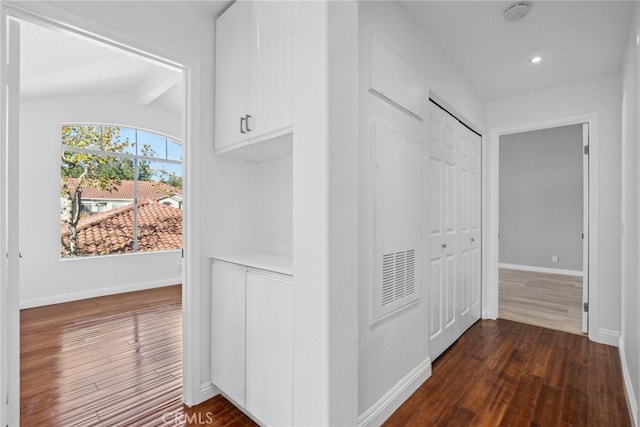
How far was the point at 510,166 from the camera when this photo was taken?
6230mm

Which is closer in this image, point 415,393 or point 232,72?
point 232,72

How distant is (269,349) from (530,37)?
114 inches

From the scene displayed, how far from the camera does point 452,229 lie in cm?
279

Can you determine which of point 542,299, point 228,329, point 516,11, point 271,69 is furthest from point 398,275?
point 542,299

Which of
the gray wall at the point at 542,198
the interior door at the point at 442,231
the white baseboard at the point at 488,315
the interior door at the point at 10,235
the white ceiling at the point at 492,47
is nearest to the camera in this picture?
the interior door at the point at 10,235

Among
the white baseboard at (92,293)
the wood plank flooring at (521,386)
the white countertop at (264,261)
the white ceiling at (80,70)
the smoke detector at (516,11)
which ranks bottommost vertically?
the wood plank flooring at (521,386)

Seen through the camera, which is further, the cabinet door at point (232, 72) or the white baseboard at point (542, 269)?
the white baseboard at point (542, 269)

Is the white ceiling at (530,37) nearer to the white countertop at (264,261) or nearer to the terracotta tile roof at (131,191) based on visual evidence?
the white countertop at (264,261)

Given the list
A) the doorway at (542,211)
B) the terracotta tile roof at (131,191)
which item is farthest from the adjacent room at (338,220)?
the doorway at (542,211)

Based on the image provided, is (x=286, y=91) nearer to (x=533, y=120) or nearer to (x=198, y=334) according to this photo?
(x=198, y=334)

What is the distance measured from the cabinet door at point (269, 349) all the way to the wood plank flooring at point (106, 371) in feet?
0.85

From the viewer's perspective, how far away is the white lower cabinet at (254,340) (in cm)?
151

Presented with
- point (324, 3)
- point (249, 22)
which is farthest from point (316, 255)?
point (249, 22)

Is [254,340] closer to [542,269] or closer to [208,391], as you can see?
[208,391]
